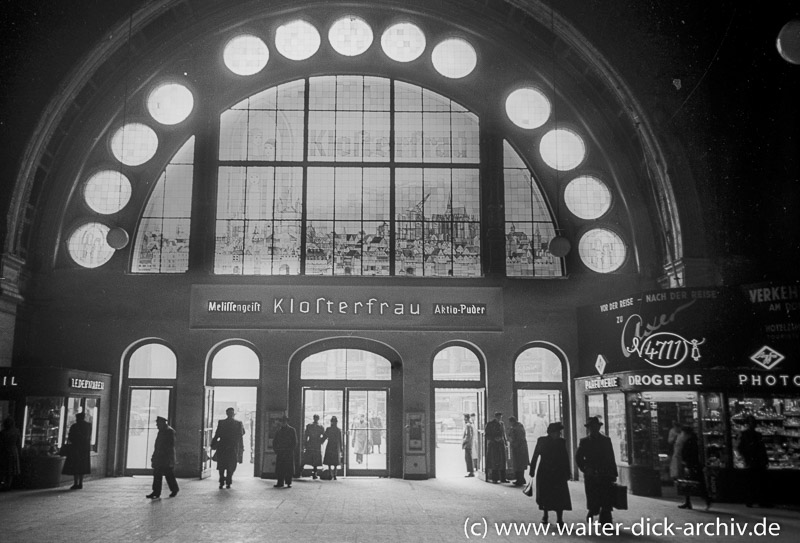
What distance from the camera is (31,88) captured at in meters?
18.3

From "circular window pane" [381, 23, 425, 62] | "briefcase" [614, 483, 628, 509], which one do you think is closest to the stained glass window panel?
"circular window pane" [381, 23, 425, 62]

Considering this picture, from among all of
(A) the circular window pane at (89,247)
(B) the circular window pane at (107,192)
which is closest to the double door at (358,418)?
(A) the circular window pane at (89,247)

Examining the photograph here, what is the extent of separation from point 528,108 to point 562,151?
1.55 m

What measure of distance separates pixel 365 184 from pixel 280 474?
813 centimetres

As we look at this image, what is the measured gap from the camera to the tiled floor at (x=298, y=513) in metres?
10.3

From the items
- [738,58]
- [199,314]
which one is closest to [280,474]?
[199,314]

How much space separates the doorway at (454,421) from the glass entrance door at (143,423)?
7090 mm

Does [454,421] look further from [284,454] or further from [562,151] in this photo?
[562,151]

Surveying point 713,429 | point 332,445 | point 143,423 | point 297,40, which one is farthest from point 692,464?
point 297,40

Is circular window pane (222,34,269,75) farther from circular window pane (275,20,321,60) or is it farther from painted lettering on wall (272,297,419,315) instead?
painted lettering on wall (272,297,419,315)

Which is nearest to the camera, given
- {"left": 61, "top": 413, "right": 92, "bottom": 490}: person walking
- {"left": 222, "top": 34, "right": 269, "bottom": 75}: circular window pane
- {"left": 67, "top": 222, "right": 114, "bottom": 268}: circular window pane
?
{"left": 61, "top": 413, "right": 92, "bottom": 490}: person walking

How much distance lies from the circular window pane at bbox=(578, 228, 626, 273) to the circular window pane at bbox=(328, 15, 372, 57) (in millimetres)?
8194

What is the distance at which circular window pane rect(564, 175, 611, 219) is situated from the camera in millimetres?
20453

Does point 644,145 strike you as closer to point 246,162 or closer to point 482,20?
point 482,20
